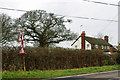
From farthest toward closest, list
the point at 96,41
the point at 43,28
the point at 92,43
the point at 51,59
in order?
the point at 96,41 → the point at 92,43 → the point at 43,28 → the point at 51,59

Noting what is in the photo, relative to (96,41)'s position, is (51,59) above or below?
below

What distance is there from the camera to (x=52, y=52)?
57.2 feet

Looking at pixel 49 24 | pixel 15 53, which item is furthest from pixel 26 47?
pixel 49 24

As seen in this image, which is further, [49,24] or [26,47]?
[49,24]

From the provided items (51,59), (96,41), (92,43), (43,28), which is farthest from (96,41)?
(51,59)

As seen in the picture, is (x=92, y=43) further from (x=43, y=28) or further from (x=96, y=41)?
(x=43, y=28)

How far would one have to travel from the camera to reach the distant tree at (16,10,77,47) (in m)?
31.9

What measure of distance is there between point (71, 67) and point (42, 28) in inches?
622

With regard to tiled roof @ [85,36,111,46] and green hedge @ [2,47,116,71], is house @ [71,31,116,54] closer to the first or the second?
tiled roof @ [85,36,111,46]

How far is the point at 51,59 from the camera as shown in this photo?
17172 millimetres

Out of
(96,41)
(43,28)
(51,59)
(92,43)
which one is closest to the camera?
(51,59)

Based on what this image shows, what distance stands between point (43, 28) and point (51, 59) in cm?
1670

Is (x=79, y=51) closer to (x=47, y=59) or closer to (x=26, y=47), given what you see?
(x=47, y=59)

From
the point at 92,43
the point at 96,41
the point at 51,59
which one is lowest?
the point at 51,59
